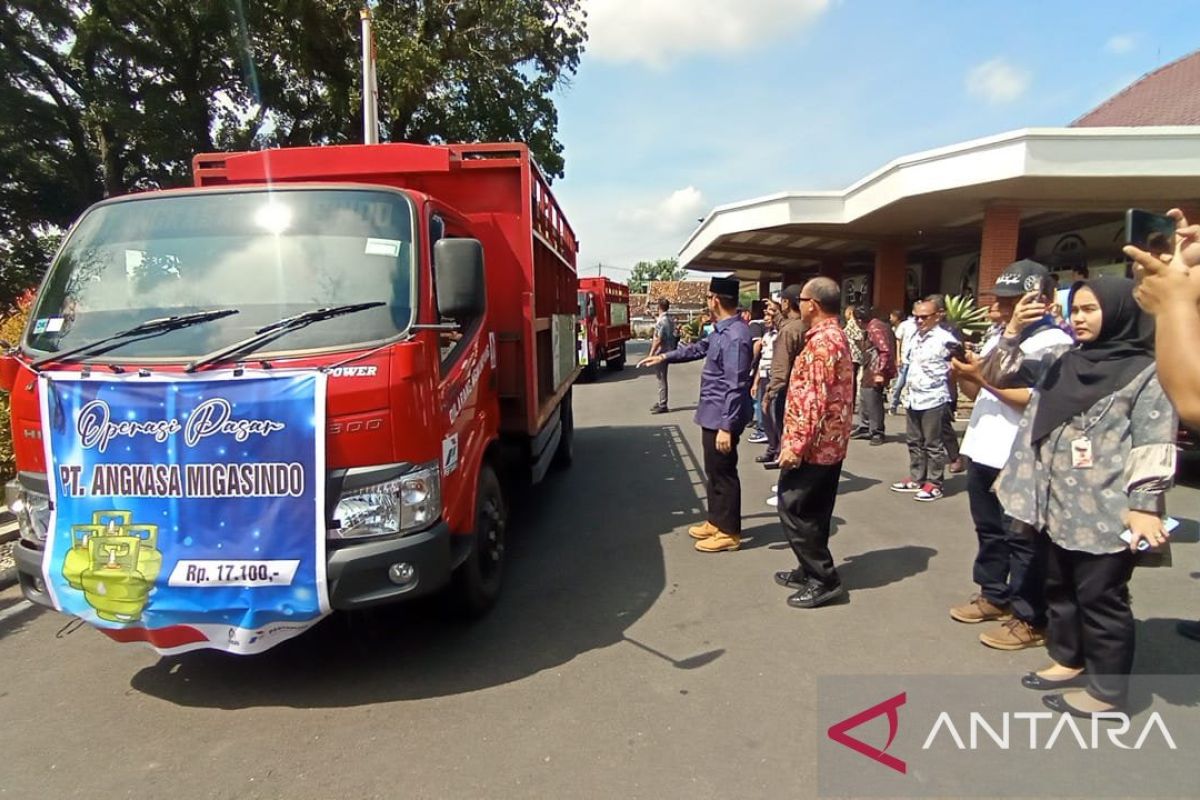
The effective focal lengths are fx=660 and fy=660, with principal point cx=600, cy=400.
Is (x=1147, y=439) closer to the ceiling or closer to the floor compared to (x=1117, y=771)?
closer to the ceiling

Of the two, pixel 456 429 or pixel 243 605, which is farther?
pixel 456 429

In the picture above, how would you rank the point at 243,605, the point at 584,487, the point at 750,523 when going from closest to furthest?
1. the point at 243,605
2. the point at 750,523
3. the point at 584,487

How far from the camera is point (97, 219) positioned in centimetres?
334

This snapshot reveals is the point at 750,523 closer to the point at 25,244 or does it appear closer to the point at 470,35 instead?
the point at 470,35

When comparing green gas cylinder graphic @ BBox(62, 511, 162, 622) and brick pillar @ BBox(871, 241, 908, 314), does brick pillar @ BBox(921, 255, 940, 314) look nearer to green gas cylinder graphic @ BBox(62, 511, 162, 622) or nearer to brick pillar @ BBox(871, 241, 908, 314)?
brick pillar @ BBox(871, 241, 908, 314)

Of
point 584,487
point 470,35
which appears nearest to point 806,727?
point 584,487

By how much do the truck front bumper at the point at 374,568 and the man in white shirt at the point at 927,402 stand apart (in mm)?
4714

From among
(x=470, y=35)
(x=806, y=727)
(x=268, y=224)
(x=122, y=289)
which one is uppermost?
(x=470, y=35)

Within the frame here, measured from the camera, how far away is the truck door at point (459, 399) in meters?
3.10

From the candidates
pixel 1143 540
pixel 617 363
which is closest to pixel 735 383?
pixel 1143 540

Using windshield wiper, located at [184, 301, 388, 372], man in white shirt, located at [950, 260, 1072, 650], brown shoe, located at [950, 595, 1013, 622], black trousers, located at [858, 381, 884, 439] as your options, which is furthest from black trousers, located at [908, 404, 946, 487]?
windshield wiper, located at [184, 301, 388, 372]

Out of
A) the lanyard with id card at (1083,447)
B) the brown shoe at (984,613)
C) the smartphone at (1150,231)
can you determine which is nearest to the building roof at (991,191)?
the brown shoe at (984,613)

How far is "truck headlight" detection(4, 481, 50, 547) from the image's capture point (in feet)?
9.43

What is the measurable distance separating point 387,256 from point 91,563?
178cm
